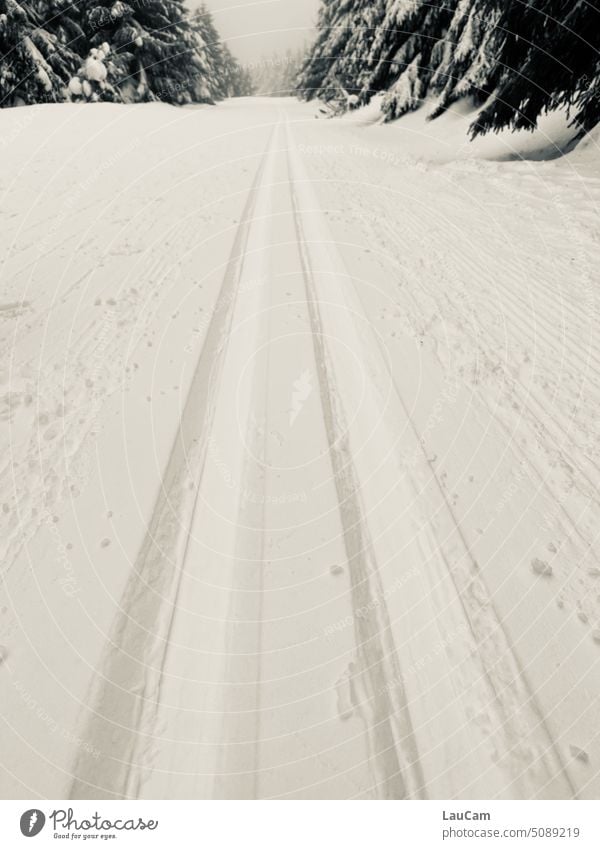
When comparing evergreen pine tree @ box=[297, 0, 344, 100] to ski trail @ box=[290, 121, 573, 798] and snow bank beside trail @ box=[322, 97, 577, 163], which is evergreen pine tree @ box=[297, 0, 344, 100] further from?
ski trail @ box=[290, 121, 573, 798]

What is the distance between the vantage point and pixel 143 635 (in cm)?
170

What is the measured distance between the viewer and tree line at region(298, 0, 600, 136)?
602 cm

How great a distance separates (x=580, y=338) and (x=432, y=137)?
1169cm

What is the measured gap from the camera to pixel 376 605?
175 centimetres

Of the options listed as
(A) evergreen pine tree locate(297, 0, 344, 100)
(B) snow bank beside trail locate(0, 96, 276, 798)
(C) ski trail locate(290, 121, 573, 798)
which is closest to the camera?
(C) ski trail locate(290, 121, 573, 798)

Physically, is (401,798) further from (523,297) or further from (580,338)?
(523,297)

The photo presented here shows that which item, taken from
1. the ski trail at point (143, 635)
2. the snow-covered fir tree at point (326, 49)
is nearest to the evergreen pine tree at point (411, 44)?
the snow-covered fir tree at point (326, 49)

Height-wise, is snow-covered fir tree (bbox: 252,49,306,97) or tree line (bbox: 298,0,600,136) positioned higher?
snow-covered fir tree (bbox: 252,49,306,97)

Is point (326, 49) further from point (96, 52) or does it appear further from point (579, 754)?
point (579, 754)
